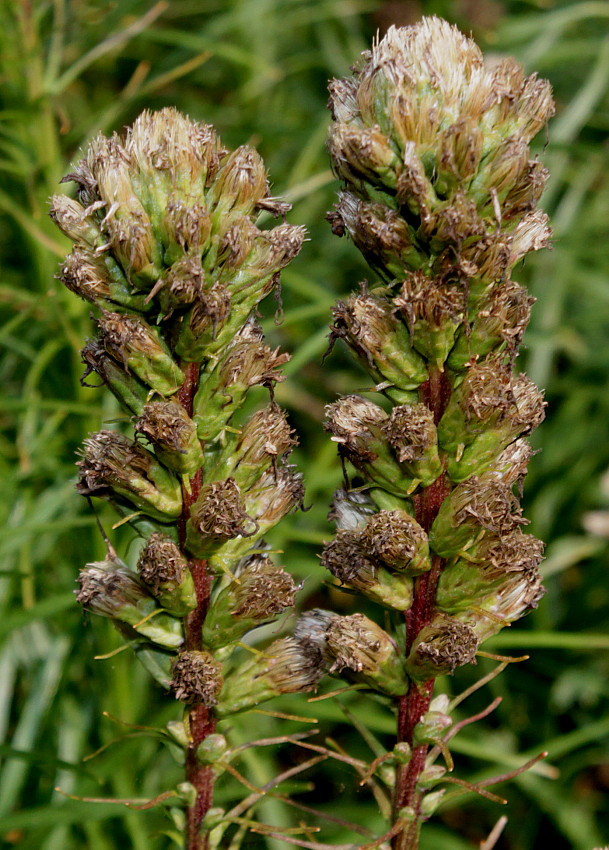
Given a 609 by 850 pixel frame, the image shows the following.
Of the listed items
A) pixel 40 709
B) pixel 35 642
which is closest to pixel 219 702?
pixel 40 709

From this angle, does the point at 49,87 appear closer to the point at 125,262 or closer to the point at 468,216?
the point at 125,262

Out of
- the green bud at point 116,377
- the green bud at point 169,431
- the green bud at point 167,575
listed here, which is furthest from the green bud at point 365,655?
the green bud at point 116,377

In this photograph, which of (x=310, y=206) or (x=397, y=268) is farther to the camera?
(x=310, y=206)

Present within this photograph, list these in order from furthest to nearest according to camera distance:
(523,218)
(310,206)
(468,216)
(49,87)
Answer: (310,206) → (49,87) → (523,218) → (468,216)

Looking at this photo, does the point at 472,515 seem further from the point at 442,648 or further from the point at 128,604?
the point at 128,604

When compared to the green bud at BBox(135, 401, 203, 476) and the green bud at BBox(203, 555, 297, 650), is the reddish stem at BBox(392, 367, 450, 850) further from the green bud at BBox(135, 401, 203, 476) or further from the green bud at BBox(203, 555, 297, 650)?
the green bud at BBox(135, 401, 203, 476)

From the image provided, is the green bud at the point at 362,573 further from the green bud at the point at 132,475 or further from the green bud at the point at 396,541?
the green bud at the point at 132,475

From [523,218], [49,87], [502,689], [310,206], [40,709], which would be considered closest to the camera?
[523,218]

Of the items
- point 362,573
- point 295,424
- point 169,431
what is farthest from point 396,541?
point 295,424
